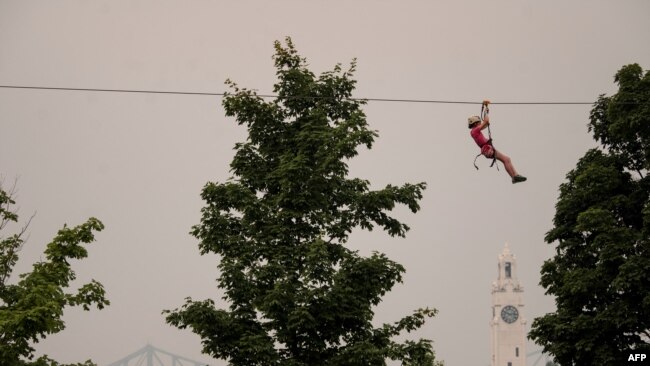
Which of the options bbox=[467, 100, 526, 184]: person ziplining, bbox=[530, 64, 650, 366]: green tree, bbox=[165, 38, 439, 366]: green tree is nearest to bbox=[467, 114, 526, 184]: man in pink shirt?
bbox=[467, 100, 526, 184]: person ziplining

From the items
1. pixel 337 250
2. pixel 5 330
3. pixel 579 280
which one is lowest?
pixel 5 330

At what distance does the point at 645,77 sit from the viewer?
41656mm

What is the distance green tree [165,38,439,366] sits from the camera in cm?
3247

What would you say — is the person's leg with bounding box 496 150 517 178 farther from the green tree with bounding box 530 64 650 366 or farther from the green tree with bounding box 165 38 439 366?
the green tree with bounding box 530 64 650 366

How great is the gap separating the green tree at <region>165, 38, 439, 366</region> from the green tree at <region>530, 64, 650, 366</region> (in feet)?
23.0

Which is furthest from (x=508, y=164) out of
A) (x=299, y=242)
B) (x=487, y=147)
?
(x=299, y=242)

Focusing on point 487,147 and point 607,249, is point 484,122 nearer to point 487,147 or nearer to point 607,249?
point 487,147

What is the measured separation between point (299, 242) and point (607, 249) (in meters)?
11.0

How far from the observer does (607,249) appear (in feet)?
128

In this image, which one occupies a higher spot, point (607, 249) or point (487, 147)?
point (607, 249)

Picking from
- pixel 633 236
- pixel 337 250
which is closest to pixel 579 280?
pixel 633 236

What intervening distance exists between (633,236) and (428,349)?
9967 mm

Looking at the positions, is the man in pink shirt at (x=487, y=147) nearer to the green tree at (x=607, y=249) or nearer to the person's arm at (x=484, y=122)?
the person's arm at (x=484, y=122)

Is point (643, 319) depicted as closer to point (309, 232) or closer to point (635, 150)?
point (635, 150)
